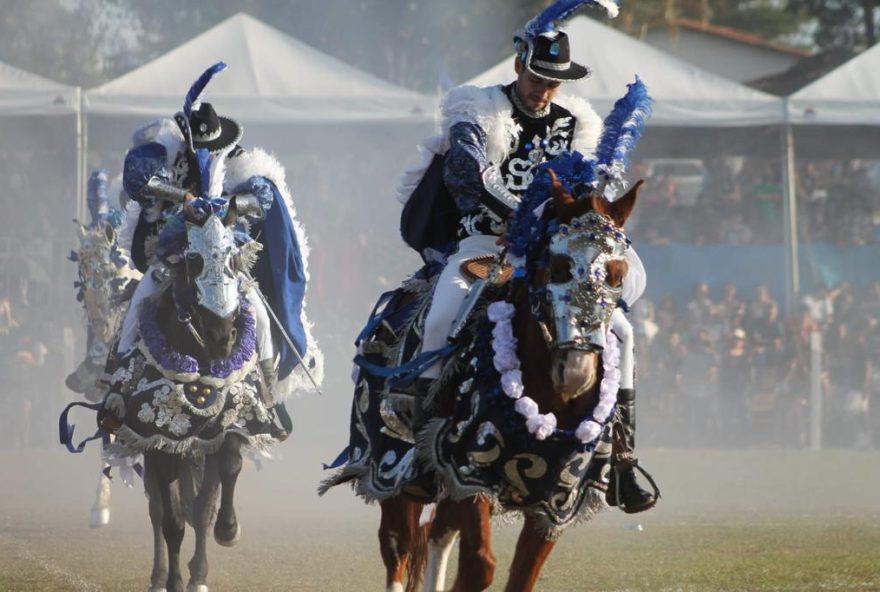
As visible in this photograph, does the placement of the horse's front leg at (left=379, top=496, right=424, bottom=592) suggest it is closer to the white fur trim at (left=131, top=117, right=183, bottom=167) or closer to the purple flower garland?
the purple flower garland

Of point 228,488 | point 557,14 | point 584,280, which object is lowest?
point 228,488

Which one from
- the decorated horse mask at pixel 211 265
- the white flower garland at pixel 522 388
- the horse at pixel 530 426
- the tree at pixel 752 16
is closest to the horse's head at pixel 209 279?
the decorated horse mask at pixel 211 265

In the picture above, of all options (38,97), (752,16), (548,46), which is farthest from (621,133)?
(752,16)

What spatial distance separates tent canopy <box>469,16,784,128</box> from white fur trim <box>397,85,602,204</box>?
548 inches

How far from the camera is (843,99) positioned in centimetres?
2283

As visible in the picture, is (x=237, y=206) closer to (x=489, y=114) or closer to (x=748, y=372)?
(x=489, y=114)

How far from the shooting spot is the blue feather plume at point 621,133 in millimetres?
7488

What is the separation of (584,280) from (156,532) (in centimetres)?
448

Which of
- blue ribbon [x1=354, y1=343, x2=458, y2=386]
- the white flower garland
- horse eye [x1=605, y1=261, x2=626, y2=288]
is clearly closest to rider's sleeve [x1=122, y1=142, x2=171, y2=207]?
blue ribbon [x1=354, y1=343, x2=458, y2=386]

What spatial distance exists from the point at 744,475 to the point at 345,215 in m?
7.75

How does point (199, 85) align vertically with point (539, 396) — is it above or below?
above

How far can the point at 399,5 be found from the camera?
32844 millimetres

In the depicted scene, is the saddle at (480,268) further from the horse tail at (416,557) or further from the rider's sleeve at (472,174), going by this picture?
the horse tail at (416,557)

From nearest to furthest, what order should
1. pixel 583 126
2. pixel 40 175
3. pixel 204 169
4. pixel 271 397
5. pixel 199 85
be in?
pixel 583 126 → pixel 199 85 → pixel 204 169 → pixel 271 397 → pixel 40 175
